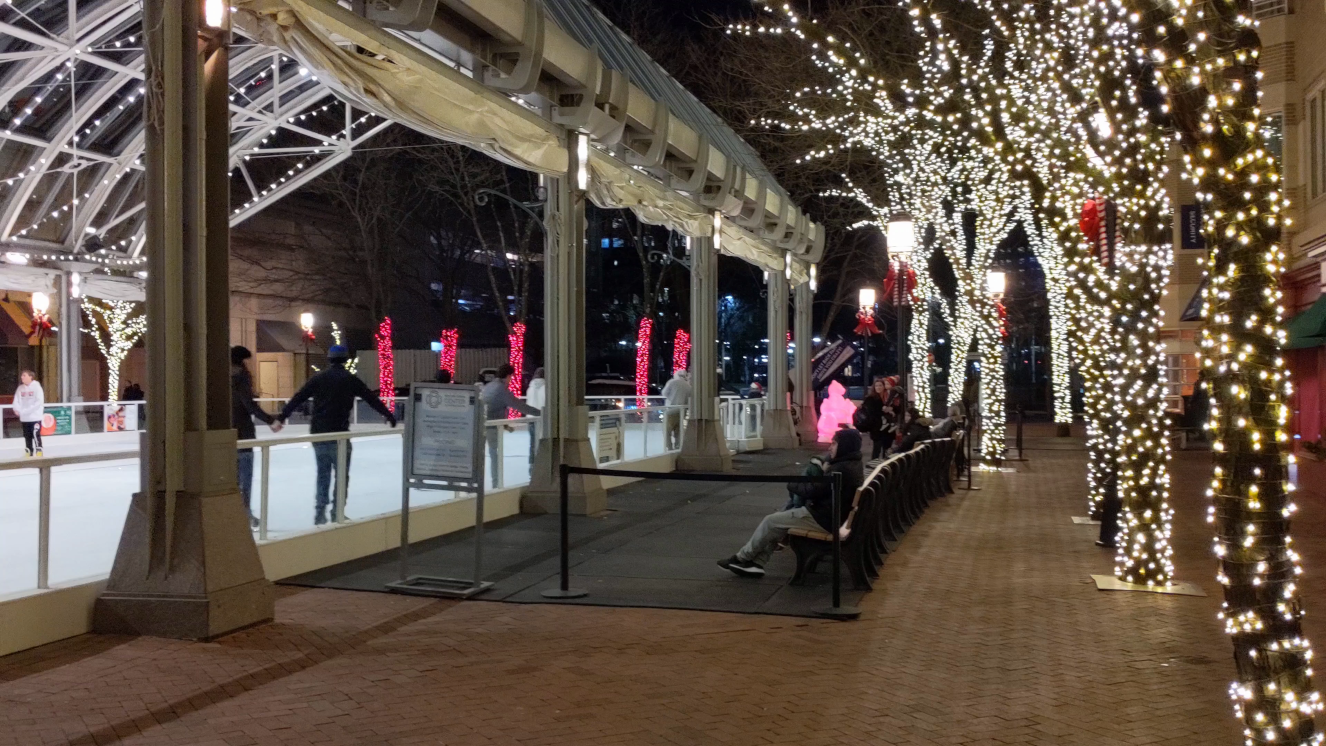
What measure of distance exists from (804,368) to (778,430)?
9.67 feet

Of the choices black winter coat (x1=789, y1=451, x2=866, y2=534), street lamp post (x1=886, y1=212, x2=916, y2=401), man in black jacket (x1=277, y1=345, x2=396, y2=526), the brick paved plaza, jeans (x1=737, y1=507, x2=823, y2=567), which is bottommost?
the brick paved plaza

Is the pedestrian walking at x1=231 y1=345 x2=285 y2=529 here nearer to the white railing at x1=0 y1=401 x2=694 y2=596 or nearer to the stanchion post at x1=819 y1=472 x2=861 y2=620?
the white railing at x1=0 y1=401 x2=694 y2=596

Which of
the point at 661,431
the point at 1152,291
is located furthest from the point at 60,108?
the point at 1152,291

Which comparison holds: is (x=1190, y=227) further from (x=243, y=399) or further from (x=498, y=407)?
(x=243, y=399)

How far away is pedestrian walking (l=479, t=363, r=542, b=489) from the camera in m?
13.1

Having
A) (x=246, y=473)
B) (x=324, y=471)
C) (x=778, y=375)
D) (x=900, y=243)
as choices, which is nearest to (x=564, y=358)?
(x=324, y=471)

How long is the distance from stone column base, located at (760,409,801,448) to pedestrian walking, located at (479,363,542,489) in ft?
37.3

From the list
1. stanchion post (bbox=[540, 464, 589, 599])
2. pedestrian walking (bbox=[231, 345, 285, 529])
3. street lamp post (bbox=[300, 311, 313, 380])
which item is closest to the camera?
stanchion post (bbox=[540, 464, 589, 599])

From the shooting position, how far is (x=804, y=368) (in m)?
Result: 27.8

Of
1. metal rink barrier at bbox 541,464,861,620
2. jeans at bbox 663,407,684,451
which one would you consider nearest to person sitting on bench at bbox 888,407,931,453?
jeans at bbox 663,407,684,451

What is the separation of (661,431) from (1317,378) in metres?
11.2

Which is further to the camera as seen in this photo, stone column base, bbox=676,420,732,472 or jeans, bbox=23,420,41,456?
jeans, bbox=23,420,41,456

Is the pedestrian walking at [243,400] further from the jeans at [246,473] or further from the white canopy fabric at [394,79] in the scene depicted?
the white canopy fabric at [394,79]

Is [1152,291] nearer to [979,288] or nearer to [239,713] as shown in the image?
[239,713]
